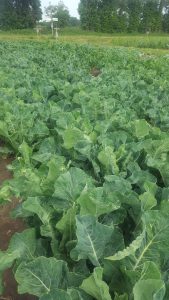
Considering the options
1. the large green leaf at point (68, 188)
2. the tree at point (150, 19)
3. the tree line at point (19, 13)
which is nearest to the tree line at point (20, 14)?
the tree line at point (19, 13)

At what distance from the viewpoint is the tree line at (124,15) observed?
6066cm

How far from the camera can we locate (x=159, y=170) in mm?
3242

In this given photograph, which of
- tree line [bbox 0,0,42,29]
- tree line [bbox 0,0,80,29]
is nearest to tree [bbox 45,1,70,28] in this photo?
tree line [bbox 0,0,80,29]

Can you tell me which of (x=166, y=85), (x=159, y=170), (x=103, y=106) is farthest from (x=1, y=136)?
(x=166, y=85)

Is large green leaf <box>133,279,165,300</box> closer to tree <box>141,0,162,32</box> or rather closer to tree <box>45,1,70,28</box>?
tree <box>141,0,162,32</box>

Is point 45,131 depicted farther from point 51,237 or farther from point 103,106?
point 51,237

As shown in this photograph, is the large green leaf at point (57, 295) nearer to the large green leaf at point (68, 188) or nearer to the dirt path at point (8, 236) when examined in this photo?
the large green leaf at point (68, 188)

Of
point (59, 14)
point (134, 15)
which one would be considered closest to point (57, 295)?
point (134, 15)

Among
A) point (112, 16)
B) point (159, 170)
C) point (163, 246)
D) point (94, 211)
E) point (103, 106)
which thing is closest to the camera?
point (163, 246)

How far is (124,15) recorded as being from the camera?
63.1 meters

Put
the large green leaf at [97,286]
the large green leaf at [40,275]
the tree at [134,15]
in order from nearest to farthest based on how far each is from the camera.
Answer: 1. the large green leaf at [97,286]
2. the large green leaf at [40,275]
3. the tree at [134,15]

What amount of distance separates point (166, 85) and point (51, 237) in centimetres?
643

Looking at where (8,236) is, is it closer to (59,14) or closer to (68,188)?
(68,188)

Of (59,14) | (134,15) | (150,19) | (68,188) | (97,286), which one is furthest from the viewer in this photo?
(59,14)
